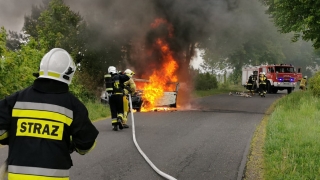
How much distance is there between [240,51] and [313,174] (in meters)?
27.4

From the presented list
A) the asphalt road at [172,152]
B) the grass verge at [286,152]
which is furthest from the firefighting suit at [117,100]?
the grass verge at [286,152]

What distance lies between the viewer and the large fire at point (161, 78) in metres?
14.1

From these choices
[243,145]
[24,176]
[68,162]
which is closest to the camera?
[24,176]

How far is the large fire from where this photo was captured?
46.3ft

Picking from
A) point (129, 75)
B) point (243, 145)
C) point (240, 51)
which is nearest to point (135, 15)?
point (129, 75)

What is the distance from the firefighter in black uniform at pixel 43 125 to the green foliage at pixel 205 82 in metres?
27.4

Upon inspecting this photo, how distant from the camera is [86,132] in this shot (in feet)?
8.19

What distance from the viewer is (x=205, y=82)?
31156mm

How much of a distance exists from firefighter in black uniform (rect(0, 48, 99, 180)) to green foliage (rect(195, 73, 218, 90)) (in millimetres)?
27434

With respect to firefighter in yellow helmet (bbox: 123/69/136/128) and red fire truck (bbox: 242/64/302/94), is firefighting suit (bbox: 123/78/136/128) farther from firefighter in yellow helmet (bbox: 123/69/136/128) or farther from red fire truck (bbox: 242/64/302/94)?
red fire truck (bbox: 242/64/302/94)

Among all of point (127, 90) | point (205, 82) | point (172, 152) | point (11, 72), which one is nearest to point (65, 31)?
point (11, 72)

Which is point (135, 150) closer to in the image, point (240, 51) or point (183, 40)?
point (183, 40)

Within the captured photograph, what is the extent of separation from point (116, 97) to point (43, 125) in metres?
6.69

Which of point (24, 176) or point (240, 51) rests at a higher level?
point (240, 51)
